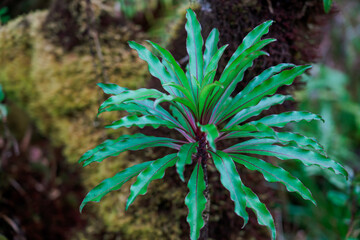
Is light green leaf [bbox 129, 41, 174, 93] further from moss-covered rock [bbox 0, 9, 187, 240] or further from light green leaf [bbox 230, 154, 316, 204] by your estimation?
moss-covered rock [bbox 0, 9, 187, 240]

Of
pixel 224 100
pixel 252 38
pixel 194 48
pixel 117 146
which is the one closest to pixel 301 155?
pixel 224 100

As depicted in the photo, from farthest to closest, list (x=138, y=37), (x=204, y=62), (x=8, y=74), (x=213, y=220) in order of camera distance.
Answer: (x=8, y=74) → (x=138, y=37) → (x=213, y=220) → (x=204, y=62)

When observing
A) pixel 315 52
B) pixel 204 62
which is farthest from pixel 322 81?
pixel 204 62

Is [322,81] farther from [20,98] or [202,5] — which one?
[20,98]

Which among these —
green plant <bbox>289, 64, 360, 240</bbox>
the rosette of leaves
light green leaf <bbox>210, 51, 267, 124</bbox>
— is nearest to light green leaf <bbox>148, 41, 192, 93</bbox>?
the rosette of leaves

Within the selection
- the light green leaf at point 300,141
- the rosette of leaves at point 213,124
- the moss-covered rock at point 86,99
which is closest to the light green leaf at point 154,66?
the rosette of leaves at point 213,124

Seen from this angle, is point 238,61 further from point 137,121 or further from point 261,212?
point 261,212
